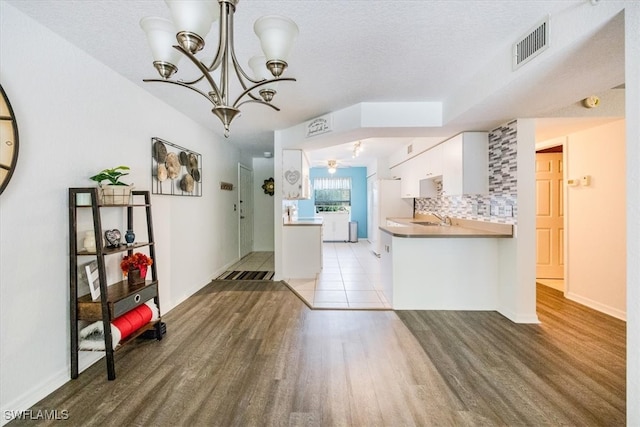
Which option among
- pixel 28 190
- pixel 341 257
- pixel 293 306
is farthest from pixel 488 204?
pixel 28 190

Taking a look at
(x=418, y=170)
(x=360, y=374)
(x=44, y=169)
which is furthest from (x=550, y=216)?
(x=44, y=169)

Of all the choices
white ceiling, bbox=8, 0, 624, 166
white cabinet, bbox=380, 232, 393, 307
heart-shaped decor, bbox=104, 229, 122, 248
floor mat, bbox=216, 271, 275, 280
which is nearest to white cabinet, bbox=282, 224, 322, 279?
floor mat, bbox=216, 271, 275, 280

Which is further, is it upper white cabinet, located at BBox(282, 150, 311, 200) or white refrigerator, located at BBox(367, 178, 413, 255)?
white refrigerator, located at BBox(367, 178, 413, 255)

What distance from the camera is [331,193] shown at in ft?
30.0

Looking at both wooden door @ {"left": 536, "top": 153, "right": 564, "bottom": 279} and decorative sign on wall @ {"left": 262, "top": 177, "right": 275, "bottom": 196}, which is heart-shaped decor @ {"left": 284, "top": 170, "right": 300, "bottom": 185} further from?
wooden door @ {"left": 536, "top": 153, "right": 564, "bottom": 279}

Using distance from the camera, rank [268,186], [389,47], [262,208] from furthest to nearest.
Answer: [262,208] → [268,186] → [389,47]

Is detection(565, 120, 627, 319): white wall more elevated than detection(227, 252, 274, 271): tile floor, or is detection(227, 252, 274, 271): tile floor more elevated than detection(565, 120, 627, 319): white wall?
detection(565, 120, 627, 319): white wall

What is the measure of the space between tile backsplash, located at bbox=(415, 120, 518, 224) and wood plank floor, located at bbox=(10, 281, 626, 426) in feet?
3.75

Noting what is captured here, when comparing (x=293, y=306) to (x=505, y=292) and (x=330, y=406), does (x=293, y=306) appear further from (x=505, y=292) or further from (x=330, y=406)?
(x=505, y=292)

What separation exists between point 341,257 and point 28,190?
5.13m

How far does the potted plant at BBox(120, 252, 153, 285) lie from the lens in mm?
2336

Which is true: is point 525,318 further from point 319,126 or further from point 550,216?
point 319,126

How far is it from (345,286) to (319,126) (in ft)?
7.28

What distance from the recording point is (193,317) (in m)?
3.02
